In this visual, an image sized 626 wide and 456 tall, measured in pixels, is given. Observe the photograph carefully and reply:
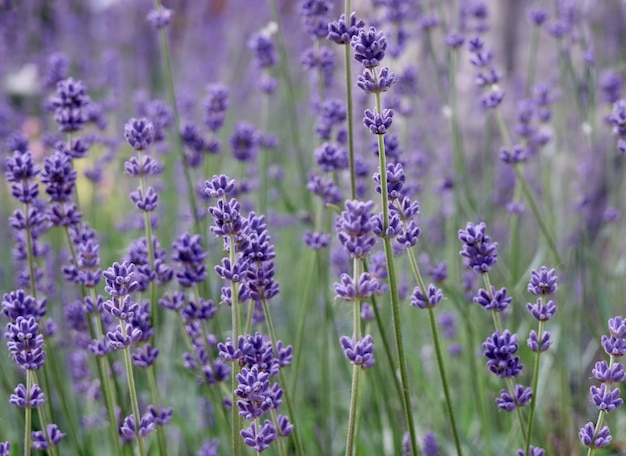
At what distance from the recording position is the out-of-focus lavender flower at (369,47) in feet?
3.94

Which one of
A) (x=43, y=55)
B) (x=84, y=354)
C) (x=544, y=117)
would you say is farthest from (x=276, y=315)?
(x=43, y=55)

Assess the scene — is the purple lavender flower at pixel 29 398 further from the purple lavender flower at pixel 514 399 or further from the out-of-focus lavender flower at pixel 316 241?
the purple lavender flower at pixel 514 399

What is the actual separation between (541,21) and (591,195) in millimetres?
1342

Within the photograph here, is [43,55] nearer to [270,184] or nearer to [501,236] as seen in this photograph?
[270,184]

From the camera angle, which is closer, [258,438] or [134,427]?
[258,438]

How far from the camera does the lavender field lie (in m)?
1.27

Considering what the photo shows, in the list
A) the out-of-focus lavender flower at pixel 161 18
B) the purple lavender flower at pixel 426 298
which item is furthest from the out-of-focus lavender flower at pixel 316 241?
the out-of-focus lavender flower at pixel 161 18

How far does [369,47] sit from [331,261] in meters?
1.36

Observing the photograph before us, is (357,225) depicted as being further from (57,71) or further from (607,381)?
(57,71)

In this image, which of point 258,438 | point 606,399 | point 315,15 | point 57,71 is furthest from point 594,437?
point 57,71

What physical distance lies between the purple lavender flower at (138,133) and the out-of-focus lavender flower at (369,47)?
48 centimetres

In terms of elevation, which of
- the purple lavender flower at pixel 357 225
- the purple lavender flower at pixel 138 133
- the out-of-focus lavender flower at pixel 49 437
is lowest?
the out-of-focus lavender flower at pixel 49 437

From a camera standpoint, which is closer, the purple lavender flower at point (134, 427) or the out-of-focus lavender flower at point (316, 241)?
the purple lavender flower at point (134, 427)

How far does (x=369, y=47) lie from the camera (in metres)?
1.21
